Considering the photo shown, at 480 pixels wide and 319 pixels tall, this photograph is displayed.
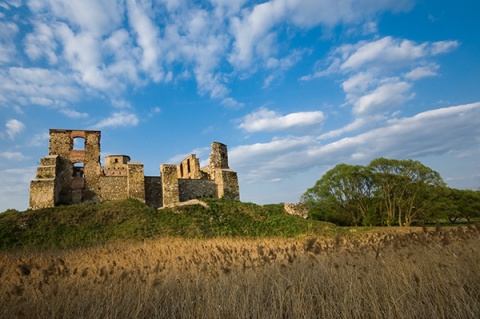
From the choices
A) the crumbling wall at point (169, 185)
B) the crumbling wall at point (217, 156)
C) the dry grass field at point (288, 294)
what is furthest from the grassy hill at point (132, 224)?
the dry grass field at point (288, 294)

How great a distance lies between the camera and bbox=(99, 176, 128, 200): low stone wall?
25.4 meters

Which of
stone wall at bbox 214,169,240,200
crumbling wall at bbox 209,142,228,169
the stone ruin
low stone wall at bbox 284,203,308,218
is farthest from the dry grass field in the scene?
crumbling wall at bbox 209,142,228,169

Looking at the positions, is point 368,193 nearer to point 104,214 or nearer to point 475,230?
point 104,214

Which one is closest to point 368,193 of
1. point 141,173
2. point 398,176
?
point 398,176

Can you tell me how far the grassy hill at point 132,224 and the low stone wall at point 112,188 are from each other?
371cm

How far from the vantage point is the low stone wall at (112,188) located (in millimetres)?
25375

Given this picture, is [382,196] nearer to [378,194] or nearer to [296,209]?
[378,194]

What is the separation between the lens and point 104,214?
1956cm

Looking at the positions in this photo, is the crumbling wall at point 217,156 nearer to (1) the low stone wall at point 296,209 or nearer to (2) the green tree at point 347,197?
(1) the low stone wall at point 296,209

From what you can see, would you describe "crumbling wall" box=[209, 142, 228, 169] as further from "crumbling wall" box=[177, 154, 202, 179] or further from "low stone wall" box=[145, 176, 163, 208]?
"low stone wall" box=[145, 176, 163, 208]

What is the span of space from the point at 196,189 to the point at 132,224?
9.56m

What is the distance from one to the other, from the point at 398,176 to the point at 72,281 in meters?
34.8

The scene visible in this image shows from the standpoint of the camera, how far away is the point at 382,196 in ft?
108

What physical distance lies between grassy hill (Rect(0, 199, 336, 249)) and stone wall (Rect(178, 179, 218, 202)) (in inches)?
201
